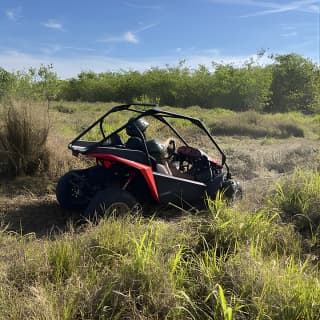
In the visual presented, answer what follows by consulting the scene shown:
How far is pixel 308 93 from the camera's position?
31406 millimetres

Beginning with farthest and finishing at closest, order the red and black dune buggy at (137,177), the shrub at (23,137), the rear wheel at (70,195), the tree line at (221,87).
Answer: the tree line at (221,87) → the shrub at (23,137) → the rear wheel at (70,195) → the red and black dune buggy at (137,177)

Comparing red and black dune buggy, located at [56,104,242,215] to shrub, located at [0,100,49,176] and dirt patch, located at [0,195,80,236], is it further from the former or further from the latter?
shrub, located at [0,100,49,176]

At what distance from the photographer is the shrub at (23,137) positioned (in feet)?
18.9

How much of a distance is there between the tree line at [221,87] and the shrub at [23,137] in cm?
2111

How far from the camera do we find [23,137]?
5.82 meters

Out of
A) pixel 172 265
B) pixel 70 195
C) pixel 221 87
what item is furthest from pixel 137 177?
pixel 221 87

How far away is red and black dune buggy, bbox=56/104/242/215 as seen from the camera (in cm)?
424

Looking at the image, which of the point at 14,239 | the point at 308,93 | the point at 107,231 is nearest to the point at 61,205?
the point at 14,239

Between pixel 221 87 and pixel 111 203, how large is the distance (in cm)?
2563

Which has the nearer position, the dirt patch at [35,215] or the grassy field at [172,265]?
the grassy field at [172,265]

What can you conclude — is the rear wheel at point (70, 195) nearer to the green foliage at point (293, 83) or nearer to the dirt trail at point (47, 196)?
the dirt trail at point (47, 196)

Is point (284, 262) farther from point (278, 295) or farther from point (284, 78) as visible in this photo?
point (284, 78)

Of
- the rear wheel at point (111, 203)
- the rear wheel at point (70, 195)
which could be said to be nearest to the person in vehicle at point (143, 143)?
the rear wheel at point (111, 203)

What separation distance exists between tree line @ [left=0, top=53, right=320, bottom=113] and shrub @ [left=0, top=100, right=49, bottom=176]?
69.3ft
